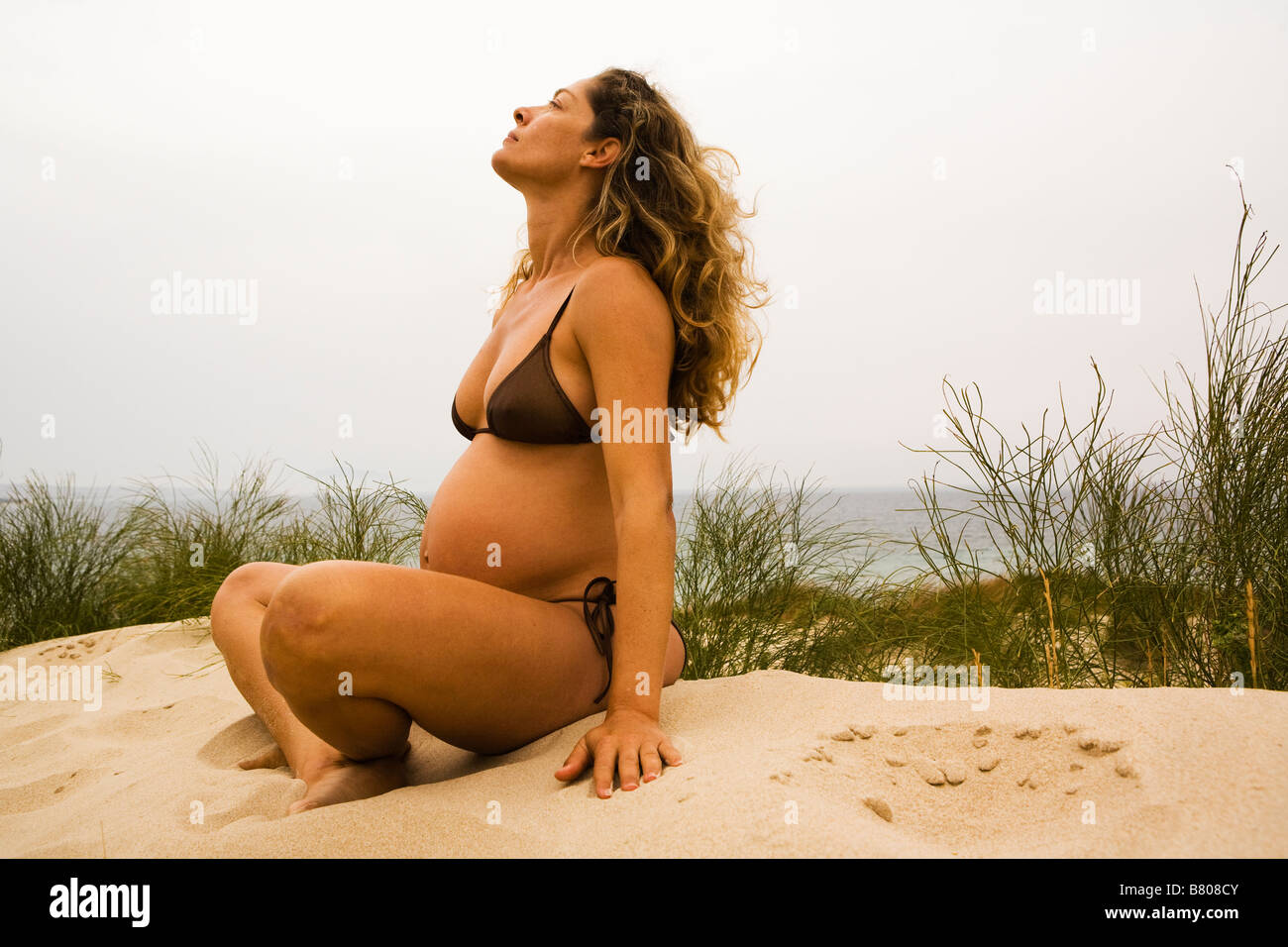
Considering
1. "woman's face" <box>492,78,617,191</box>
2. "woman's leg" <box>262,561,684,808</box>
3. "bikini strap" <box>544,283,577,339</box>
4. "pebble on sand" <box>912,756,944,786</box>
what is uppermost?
"woman's face" <box>492,78,617,191</box>

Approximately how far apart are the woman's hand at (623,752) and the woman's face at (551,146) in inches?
56.2

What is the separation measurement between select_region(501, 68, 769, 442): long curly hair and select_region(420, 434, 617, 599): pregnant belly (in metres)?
0.38

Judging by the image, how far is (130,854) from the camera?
5.76 feet

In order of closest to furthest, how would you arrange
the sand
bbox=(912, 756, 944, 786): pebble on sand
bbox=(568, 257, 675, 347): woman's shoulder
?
the sand, bbox=(912, 756, 944, 786): pebble on sand, bbox=(568, 257, 675, 347): woman's shoulder

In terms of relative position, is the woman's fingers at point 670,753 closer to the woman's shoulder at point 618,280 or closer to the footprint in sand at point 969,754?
the footprint in sand at point 969,754

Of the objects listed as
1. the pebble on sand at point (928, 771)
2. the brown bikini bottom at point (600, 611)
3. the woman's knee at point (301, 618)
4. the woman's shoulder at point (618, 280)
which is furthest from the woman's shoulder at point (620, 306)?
the pebble on sand at point (928, 771)

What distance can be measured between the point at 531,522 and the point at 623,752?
→ 611 millimetres

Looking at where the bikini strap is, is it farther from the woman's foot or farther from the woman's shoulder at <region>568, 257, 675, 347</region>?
the woman's foot

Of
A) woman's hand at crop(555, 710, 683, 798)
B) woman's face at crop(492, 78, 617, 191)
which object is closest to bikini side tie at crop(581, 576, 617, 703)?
woman's hand at crop(555, 710, 683, 798)

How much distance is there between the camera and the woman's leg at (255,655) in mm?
2379

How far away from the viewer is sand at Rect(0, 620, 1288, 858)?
4.62 feet

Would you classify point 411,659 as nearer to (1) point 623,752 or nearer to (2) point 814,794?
(1) point 623,752

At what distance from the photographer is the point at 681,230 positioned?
7.68 feet
